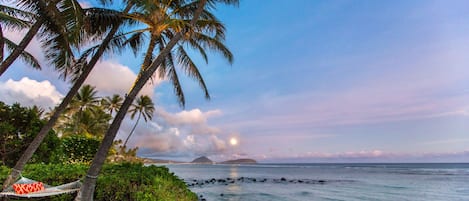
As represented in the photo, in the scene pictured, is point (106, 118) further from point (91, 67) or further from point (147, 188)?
point (147, 188)

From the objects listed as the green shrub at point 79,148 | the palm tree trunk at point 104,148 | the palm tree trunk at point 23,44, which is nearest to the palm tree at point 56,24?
the palm tree trunk at point 23,44

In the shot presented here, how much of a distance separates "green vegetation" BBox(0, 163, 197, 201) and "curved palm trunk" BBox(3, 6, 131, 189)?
10.1 inches

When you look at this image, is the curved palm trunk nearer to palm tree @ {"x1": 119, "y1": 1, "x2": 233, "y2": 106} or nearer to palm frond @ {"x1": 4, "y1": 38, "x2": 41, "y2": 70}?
palm tree @ {"x1": 119, "y1": 1, "x2": 233, "y2": 106}

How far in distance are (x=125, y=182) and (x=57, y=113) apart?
9.20 feet

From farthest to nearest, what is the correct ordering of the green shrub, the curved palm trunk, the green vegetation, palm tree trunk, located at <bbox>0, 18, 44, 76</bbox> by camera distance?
the green shrub < palm tree trunk, located at <bbox>0, 18, 44, 76</bbox> < the curved palm trunk < the green vegetation

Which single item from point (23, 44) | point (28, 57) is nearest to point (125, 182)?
point (23, 44)

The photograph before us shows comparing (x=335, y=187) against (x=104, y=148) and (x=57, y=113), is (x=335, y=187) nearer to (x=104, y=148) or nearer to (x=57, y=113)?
(x=57, y=113)

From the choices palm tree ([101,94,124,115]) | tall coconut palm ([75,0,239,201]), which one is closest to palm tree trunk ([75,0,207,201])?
tall coconut palm ([75,0,239,201])

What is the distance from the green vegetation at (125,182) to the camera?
19.0 ft

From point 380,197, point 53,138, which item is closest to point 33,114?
point 53,138

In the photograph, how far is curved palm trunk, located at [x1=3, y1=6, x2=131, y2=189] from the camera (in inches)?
247

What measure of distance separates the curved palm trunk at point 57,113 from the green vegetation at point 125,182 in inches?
10.1

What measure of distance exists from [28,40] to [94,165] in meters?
4.10

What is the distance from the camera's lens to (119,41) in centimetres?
895
